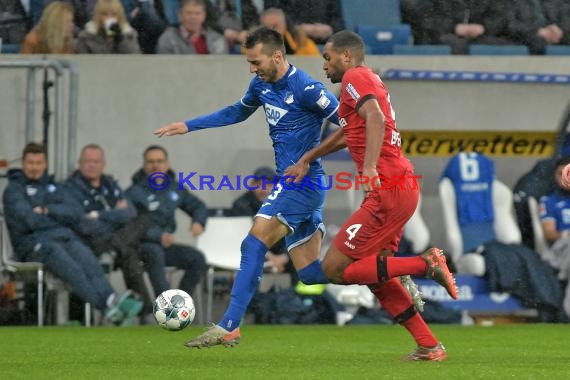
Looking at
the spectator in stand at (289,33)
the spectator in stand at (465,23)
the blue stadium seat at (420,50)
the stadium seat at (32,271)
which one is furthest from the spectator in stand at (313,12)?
the stadium seat at (32,271)

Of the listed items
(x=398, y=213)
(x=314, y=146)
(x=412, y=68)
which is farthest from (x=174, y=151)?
(x=398, y=213)

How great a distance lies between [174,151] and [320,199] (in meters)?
6.02

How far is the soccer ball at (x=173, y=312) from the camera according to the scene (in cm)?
901

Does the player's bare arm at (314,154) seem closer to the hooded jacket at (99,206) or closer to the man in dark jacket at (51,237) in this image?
the man in dark jacket at (51,237)

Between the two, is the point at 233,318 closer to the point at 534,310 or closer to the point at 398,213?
the point at 398,213

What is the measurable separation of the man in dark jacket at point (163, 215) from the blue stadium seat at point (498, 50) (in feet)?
12.5

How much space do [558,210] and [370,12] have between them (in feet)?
10.9

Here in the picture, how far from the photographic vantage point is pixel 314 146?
9195mm

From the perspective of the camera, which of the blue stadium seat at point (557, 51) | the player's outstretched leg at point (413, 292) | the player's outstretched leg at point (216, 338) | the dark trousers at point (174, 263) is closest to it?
the player's outstretched leg at point (216, 338)

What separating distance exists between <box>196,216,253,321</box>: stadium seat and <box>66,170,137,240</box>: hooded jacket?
973 mm

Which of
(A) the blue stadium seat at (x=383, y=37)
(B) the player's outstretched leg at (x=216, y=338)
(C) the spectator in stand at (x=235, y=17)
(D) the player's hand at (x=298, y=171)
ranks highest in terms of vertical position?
(C) the spectator in stand at (x=235, y=17)

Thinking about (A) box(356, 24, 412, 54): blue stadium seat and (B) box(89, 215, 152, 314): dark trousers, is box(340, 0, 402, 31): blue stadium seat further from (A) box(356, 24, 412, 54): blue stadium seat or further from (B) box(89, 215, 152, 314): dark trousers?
(B) box(89, 215, 152, 314): dark trousers

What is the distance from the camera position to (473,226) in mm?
14695

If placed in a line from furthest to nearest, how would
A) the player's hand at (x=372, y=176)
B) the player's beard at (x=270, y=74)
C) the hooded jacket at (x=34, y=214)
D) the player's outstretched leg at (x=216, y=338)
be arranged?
1. the hooded jacket at (x=34, y=214)
2. the player's beard at (x=270, y=74)
3. the player's outstretched leg at (x=216, y=338)
4. the player's hand at (x=372, y=176)
